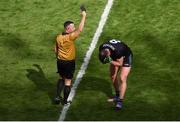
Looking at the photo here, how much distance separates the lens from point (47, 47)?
719 inches

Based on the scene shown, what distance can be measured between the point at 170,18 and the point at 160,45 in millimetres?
1951

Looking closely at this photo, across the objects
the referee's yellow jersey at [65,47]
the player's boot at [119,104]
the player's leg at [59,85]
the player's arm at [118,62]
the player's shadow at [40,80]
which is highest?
the referee's yellow jersey at [65,47]

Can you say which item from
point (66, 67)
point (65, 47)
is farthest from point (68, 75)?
point (65, 47)

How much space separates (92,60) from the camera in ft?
57.1

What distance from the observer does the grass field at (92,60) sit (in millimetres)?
14328

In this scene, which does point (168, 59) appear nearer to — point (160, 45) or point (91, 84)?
point (160, 45)

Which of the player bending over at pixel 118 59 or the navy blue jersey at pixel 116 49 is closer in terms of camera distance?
the player bending over at pixel 118 59

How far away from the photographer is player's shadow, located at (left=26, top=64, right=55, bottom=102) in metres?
15.5

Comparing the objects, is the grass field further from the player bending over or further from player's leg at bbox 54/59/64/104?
the player bending over

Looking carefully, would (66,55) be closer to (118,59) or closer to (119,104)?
(118,59)

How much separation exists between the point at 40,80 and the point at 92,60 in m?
2.07

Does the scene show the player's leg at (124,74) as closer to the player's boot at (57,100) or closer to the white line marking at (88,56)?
the white line marking at (88,56)

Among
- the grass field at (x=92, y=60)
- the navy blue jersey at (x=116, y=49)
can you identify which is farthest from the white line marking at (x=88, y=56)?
the navy blue jersey at (x=116, y=49)

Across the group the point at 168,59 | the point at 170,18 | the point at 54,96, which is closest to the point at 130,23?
the point at 170,18
